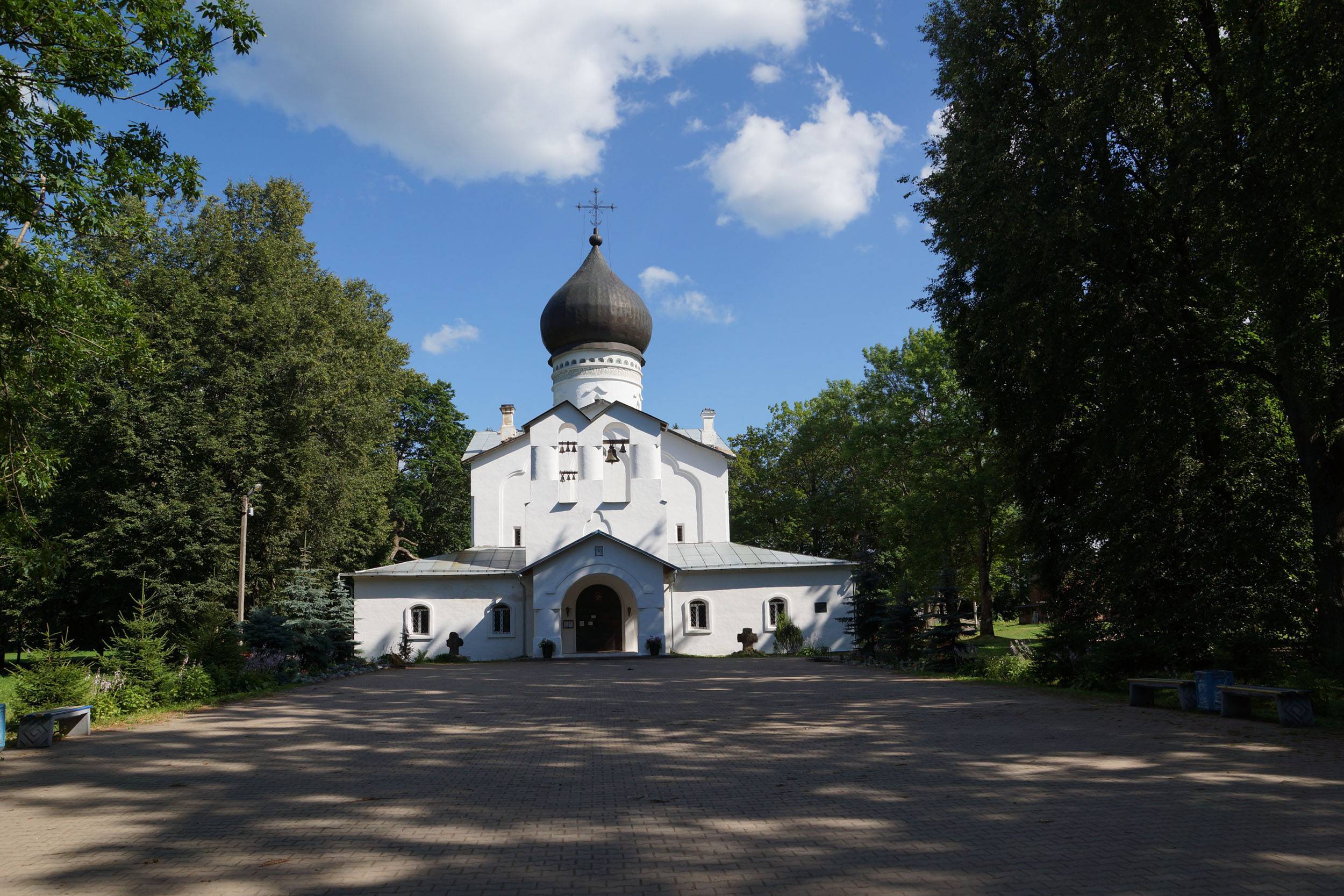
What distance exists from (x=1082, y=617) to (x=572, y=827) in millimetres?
13130

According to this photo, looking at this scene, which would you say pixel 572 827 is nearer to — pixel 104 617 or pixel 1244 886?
pixel 1244 886

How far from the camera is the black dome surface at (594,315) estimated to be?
36.0 metres

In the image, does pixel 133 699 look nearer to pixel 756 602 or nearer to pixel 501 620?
pixel 501 620

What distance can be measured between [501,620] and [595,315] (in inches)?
526

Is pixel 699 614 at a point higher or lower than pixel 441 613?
lower

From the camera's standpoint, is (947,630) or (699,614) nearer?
(947,630)

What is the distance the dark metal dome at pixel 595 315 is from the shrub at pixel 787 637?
1365 cm

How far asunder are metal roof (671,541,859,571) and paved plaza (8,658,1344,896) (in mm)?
16870

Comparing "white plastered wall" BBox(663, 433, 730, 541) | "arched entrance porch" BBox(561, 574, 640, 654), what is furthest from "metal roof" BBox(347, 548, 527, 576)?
"white plastered wall" BBox(663, 433, 730, 541)

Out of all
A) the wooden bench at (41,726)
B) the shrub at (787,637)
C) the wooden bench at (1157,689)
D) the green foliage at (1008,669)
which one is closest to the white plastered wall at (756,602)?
the shrub at (787,637)

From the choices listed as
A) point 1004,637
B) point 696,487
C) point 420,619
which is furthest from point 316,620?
point 1004,637

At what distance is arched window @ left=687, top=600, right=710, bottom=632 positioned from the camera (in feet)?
98.3

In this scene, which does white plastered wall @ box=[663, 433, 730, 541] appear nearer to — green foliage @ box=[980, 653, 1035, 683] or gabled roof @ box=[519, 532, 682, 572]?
gabled roof @ box=[519, 532, 682, 572]

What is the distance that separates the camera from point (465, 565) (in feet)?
98.8
